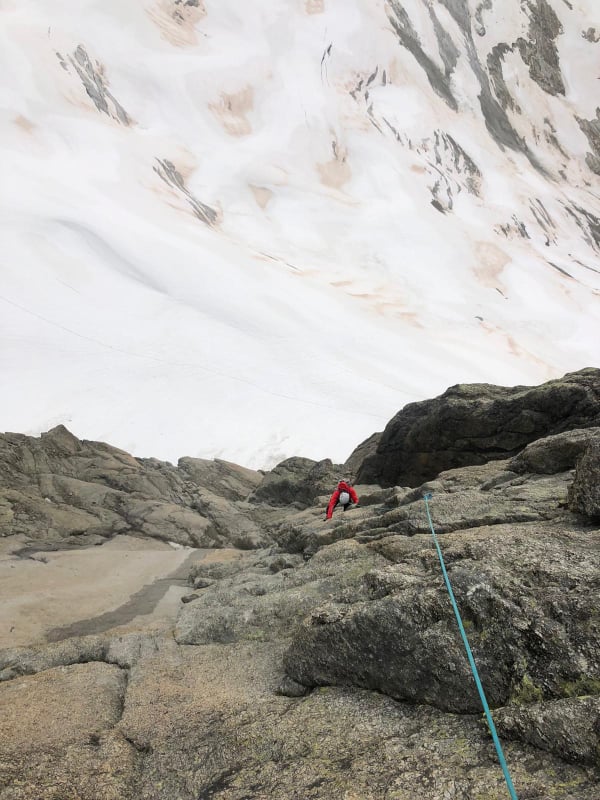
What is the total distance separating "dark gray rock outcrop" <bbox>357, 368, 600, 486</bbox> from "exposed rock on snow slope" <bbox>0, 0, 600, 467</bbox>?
1028cm

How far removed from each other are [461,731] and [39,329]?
30.8m

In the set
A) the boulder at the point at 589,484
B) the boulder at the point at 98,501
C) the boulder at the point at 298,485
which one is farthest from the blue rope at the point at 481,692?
the boulder at the point at 298,485

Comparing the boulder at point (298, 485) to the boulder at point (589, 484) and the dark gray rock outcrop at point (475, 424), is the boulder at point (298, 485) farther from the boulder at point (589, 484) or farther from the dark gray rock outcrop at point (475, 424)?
the boulder at point (589, 484)

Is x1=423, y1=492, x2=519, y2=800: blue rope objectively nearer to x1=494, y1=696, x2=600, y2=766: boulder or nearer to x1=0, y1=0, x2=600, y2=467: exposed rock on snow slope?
x1=494, y1=696, x2=600, y2=766: boulder

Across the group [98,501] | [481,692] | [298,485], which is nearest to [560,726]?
[481,692]

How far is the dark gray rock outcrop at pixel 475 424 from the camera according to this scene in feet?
33.7

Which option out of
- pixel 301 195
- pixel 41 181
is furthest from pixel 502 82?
pixel 41 181

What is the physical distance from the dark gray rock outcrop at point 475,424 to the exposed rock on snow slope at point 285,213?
405 inches

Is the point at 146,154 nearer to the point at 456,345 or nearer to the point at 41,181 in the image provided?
the point at 41,181

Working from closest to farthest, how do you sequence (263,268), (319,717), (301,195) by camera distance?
(319,717) < (263,268) < (301,195)

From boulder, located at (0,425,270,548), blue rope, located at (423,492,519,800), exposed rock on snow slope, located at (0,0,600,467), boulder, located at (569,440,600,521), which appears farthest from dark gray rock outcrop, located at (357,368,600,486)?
exposed rock on snow slope, located at (0,0,600,467)

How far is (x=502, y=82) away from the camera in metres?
85.8

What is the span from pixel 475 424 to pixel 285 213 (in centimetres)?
5044

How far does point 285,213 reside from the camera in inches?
2254
